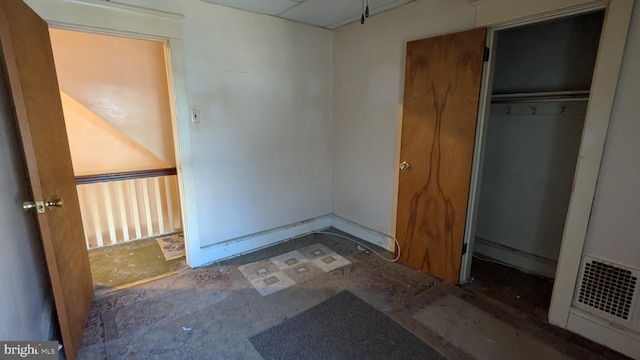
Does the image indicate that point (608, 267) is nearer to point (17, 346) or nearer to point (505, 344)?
point (505, 344)

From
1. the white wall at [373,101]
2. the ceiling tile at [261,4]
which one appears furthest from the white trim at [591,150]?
the ceiling tile at [261,4]

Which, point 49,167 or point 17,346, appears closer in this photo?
point 17,346

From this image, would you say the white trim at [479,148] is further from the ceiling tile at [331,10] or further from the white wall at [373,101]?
the ceiling tile at [331,10]

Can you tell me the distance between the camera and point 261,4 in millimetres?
2514

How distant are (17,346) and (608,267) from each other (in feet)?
10.0

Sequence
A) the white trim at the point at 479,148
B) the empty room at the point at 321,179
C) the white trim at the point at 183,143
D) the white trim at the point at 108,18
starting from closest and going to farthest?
the empty room at the point at 321,179, the white trim at the point at 108,18, the white trim at the point at 479,148, the white trim at the point at 183,143

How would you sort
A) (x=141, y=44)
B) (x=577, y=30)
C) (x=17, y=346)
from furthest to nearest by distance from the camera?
(x=141, y=44) < (x=577, y=30) < (x=17, y=346)

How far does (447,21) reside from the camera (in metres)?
2.32

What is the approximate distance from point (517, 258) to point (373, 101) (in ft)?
6.49

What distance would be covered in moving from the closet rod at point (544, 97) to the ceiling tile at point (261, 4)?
195 cm

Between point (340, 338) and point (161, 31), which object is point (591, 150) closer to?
point (340, 338)

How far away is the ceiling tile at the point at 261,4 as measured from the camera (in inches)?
96.3

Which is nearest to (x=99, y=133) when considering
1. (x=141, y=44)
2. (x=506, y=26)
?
(x=141, y=44)
